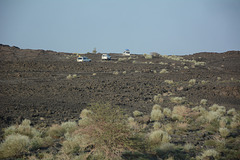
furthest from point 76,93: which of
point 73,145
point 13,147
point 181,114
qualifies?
point 13,147

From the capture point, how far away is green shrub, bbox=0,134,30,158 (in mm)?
8906

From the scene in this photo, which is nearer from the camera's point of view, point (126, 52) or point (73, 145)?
point (73, 145)

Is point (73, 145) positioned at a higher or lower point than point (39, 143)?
higher

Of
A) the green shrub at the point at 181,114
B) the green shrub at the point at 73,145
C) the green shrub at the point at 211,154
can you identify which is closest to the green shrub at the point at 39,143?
the green shrub at the point at 73,145

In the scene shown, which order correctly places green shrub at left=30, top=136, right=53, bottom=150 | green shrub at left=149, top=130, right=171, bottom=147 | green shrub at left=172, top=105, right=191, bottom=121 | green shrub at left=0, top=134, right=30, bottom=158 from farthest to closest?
green shrub at left=172, top=105, right=191, bottom=121
green shrub at left=149, top=130, right=171, bottom=147
green shrub at left=30, top=136, right=53, bottom=150
green shrub at left=0, top=134, right=30, bottom=158

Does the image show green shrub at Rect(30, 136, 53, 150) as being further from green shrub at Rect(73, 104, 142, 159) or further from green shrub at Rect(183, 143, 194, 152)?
green shrub at Rect(183, 143, 194, 152)

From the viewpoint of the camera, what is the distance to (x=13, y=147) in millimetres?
9016

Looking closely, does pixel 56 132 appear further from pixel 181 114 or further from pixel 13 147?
pixel 181 114

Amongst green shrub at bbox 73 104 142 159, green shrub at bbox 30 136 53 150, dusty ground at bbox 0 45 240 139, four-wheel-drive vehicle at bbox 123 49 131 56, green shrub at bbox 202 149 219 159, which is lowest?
dusty ground at bbox 0 45 240 139

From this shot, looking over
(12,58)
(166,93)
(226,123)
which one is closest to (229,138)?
(226,123)

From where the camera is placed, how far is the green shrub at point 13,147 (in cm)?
891

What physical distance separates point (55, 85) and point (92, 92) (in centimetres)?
483

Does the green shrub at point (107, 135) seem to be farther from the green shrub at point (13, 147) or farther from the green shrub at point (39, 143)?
the green shrub at point (39, 143)

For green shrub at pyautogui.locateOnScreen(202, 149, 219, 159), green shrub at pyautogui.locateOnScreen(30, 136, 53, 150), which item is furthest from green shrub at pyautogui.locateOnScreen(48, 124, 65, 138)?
green shrub at pyautogui.locateOnScreen(202, 149, 219, 159)
